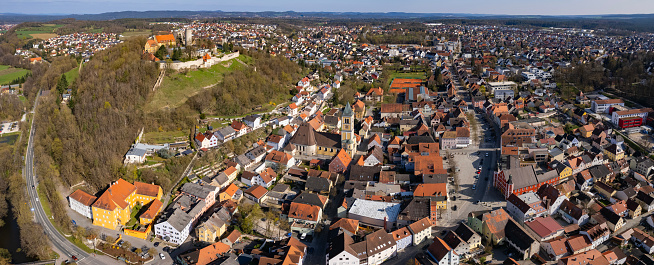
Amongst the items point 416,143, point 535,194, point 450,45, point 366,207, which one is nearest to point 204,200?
point 366,207

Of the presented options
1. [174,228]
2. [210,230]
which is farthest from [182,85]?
[210,230]

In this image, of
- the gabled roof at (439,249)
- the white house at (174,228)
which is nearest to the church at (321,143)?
the white house at (174,228)

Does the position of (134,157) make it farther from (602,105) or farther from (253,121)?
(602,105)

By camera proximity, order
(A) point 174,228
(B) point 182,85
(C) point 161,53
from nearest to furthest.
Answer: (A) point 174,228 → (B) point 182,85 → (C) point 161,53

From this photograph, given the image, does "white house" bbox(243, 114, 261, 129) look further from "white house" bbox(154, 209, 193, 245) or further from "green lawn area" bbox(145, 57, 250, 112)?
"white house" bbox(154, 209, 193, 245)

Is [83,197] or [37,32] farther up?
[37,32]

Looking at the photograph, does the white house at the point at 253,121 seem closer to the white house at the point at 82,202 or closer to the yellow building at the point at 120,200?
the yellow building at the point at 120,200
